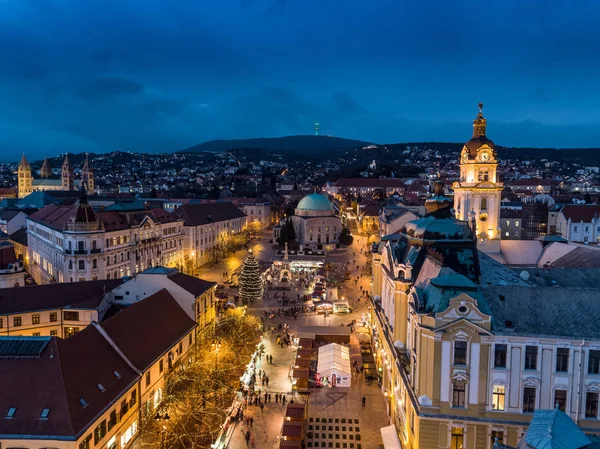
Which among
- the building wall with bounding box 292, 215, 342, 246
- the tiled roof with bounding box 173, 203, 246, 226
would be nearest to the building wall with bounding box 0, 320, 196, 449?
the tiled roof with bounding box 173, 203, 246, 226

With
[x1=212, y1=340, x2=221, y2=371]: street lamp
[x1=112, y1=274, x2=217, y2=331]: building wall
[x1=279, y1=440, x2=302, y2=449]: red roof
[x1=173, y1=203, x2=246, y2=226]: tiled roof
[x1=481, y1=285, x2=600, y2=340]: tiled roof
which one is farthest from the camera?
[x1=173, y1=203, x2=246, y2=226]: tiled roof

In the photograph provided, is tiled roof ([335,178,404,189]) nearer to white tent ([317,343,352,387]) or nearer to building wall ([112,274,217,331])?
building wall ([112,274,217,331])

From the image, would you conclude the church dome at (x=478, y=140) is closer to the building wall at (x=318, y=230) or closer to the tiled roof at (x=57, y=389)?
the tiled roof at (x=57, y=389)

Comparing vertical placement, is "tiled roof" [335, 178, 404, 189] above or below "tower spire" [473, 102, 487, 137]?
below

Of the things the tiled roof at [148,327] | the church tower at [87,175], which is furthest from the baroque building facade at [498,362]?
the church tower at [87,175]

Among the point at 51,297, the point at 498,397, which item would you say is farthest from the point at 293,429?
the point at 51,297

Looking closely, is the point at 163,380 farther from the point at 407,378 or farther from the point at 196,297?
the point at 407,378

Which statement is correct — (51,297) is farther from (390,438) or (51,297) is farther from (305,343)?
(390,438)
